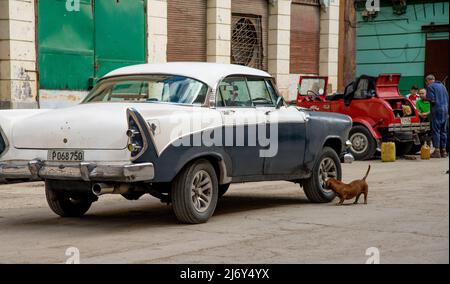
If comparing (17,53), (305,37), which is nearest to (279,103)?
(17,53)

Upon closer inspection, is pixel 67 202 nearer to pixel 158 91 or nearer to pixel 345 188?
pixel 158 91

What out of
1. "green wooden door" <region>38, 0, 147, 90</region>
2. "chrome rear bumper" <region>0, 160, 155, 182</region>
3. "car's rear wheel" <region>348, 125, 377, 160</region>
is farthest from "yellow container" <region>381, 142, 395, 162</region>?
"chrome rear bumper" <region>0, 160, 155, 182</region>

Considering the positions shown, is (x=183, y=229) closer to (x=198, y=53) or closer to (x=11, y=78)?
(x=11, y=78)

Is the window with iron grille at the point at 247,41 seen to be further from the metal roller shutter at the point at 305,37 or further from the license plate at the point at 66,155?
the license plate at the point at 66,155

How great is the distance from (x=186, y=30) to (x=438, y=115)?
6699 millimetres

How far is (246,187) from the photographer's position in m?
12.9

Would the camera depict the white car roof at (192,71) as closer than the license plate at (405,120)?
Yes

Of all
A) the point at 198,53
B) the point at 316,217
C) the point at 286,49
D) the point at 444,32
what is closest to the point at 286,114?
the point at 316,217

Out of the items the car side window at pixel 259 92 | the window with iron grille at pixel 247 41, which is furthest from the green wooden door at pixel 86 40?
the car side window at pixel 259 92

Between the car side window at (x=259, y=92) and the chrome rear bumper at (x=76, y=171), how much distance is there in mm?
2292

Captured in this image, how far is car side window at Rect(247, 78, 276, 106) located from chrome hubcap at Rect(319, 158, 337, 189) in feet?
3.92

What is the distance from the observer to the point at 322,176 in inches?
422

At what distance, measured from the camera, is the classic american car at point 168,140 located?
26.7ft

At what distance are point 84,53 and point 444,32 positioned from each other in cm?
1524
